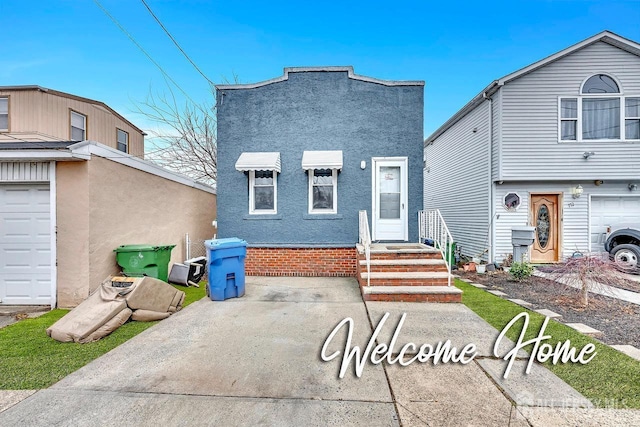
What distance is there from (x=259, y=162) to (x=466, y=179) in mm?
8119

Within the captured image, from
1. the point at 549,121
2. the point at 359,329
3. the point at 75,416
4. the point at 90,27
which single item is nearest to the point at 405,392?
the point at 359,329

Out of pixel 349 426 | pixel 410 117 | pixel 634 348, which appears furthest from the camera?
pixel 410 117

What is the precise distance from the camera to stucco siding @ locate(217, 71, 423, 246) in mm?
7766

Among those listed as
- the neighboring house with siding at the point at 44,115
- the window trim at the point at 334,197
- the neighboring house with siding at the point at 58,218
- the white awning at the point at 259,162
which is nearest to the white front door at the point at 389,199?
the window trim at the point at 334,197

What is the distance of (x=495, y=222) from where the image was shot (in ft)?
30.5

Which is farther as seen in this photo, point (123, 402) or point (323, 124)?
point (323, 124)

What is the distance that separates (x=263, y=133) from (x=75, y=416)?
6933 mm

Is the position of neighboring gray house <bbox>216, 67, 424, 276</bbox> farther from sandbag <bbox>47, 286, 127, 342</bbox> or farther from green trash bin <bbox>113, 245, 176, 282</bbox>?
sandbag <bbox>47, 286, 127, 342</bbox>

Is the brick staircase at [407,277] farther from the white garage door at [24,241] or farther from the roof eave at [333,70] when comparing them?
the white garage door at [24,241]

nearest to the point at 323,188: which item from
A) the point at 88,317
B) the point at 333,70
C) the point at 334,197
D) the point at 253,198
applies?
the point at 334,197

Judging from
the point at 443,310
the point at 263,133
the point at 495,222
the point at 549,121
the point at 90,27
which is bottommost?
the point at 443,310

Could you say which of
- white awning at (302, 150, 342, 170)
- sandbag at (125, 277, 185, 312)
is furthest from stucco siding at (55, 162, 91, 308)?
white awning at (302, 150, 342, 170)

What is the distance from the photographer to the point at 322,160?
24.6 feet

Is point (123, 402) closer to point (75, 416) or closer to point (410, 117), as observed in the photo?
point (75, 416)
